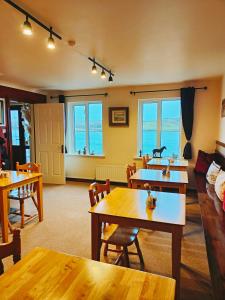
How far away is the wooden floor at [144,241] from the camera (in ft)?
6.93

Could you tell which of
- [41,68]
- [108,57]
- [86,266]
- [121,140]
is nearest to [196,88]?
[121,140]

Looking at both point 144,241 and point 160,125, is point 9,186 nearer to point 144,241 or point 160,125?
point 144,241

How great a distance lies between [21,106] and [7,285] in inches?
238

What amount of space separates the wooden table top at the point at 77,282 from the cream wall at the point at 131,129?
4.09m

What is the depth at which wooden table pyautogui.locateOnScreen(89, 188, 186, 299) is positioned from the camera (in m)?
1.64

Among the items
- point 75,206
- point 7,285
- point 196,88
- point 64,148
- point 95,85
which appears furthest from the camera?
point 64,148

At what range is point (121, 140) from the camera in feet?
17.7

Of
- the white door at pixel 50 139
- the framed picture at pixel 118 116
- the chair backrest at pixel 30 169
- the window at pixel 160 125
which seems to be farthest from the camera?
the white door at pixel 50 139

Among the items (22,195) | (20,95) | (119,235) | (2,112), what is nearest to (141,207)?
(119,235)

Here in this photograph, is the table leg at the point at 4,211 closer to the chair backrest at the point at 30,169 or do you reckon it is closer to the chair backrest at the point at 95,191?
the chair backrest at the point at 30,169

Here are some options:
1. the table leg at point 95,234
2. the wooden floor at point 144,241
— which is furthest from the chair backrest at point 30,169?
the table leg at point 95,234

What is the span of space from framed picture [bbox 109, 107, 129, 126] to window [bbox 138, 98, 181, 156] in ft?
1.11

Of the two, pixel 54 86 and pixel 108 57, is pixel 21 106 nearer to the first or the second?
pixel 54 86

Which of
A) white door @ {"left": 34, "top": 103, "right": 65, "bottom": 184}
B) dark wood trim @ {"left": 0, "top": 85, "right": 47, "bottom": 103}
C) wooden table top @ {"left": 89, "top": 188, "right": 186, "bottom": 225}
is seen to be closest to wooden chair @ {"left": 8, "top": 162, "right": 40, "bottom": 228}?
wooden table top @ {"left": 89, "top": 188, "right": 186, "bottom": 225}
